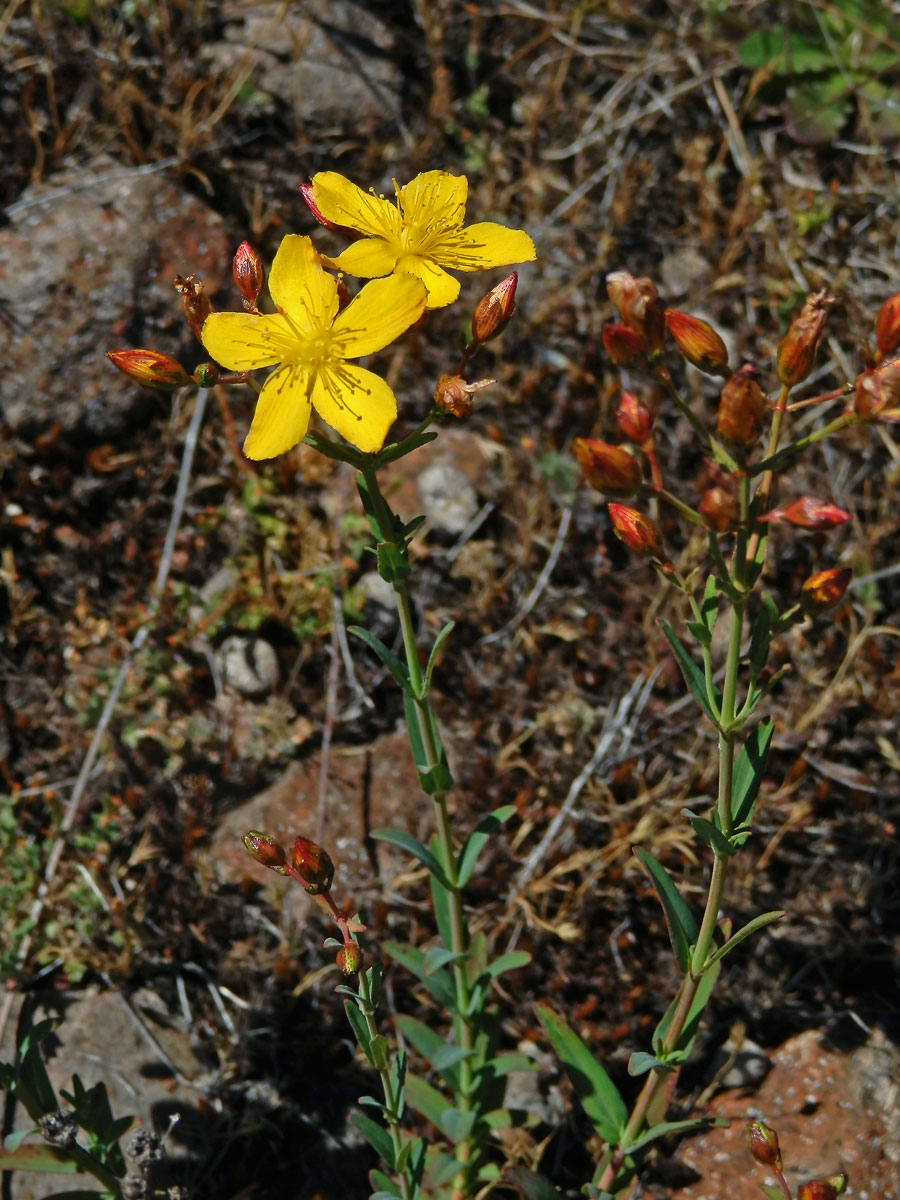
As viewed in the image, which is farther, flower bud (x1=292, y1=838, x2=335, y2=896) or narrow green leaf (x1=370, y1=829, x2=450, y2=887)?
narrow green leaf (x1=370, y1=829, x2=450, y2=887)

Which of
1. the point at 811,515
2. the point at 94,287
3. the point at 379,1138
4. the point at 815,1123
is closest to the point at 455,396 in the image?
the point at 811,515

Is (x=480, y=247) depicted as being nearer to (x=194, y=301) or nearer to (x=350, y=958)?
(x=194, y=301)

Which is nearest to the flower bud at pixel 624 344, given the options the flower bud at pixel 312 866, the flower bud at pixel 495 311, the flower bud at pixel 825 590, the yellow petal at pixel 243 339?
the flower bud at pixel 495 311

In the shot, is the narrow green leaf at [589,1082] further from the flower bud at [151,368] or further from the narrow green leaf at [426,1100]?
the flower bud at [151,368]

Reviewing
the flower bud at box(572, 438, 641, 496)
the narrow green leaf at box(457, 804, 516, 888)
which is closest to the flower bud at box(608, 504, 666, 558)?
the flower bud at box(572, 438, 641, 496)

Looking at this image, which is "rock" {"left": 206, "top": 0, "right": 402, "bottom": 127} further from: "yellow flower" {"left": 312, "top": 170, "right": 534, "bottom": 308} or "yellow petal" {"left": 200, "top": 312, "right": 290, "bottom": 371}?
"yellow petal" {"left": 200, "top": 312, "right": 290, "bottom": 371}

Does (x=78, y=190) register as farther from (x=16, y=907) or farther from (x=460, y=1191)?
(x=460, y=1191)
